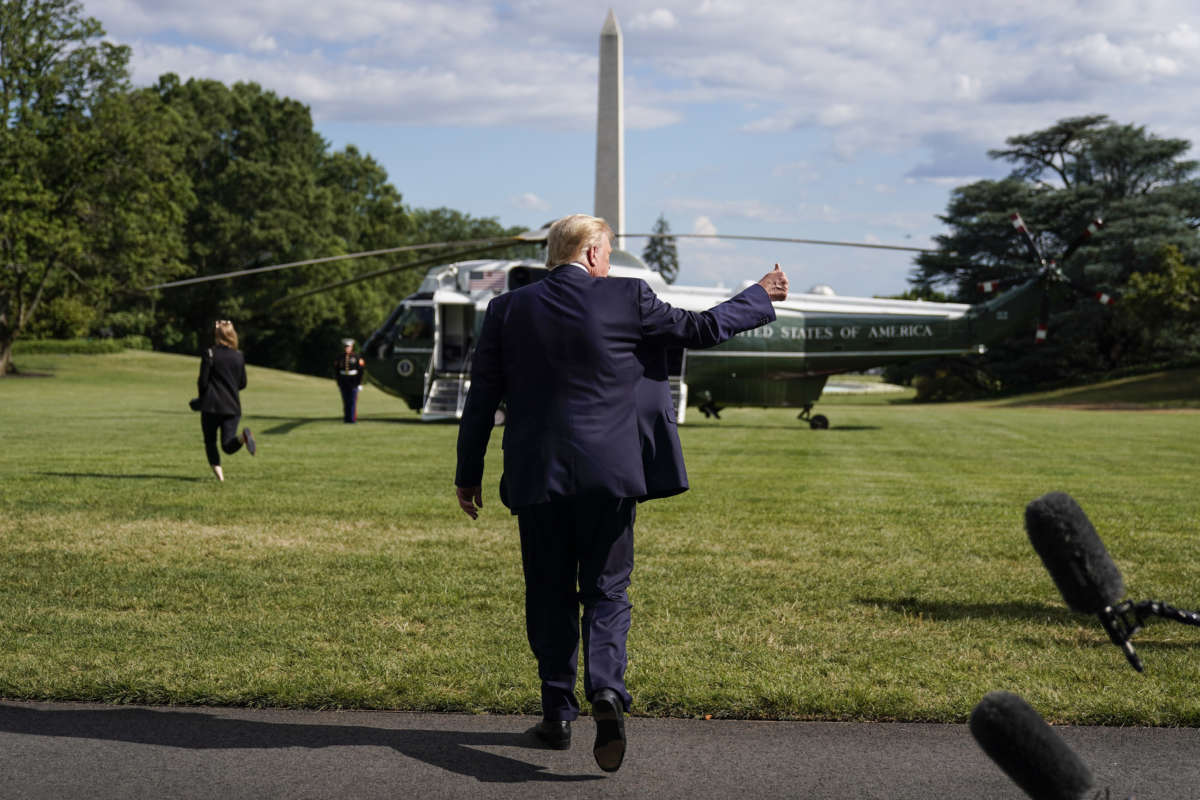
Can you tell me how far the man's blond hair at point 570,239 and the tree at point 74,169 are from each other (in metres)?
50.3

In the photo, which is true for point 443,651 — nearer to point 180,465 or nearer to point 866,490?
point 866,490

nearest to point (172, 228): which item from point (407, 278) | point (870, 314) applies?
point (407, 278)

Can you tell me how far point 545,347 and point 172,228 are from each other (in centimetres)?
5855

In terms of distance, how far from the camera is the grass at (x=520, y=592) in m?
5.14

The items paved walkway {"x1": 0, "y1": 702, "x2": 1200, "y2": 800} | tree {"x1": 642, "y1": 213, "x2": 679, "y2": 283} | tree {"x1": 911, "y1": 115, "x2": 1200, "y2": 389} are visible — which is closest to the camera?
paved walkway {"x1": 0, "y1": 702, "x2": 1200, "y2": 800}

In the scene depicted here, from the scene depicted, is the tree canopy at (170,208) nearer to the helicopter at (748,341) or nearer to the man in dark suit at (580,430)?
the helicopter at (748,341)

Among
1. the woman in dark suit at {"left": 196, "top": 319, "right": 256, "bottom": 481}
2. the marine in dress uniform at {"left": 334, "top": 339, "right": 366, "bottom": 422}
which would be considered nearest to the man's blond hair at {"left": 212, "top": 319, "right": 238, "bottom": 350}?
the woman in dark suit at {"left": 196, "top": 319, "right": 256, "bottom": 481}

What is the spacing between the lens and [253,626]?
20.5ft

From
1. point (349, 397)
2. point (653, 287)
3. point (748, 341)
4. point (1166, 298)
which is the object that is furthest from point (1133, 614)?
point (1166, 298)

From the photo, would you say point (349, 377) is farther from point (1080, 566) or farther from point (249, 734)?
point (1080, 566)

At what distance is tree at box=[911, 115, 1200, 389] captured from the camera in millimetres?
62938

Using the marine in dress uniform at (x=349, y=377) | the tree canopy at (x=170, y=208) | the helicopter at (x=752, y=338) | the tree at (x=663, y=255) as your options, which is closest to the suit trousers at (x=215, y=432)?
the helicopter at (x=752, y=338)

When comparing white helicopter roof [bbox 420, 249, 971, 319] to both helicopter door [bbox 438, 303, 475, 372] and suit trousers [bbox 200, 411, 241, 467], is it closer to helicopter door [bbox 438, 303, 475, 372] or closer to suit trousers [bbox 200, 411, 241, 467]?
helicopter door [bbox 438, 303, 475, 372]

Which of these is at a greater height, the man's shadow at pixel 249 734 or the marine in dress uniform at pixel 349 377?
the marine in dress uniform at pixel 349 377
